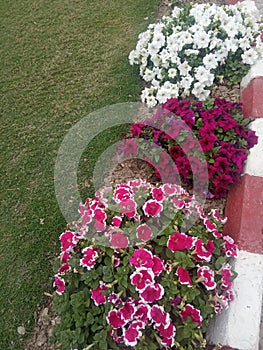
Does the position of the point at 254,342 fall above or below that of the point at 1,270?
below

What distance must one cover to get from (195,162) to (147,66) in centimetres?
113

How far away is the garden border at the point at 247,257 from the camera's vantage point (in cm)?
208

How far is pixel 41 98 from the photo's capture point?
336cm

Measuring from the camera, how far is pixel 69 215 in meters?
2.65

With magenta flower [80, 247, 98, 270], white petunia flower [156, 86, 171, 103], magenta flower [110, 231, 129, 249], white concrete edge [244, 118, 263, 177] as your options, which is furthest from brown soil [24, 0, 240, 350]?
magenta flower [110, 231, 129, 249]

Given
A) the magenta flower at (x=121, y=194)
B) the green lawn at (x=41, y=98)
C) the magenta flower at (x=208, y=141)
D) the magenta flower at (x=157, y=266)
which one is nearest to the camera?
the magenta flower at (x=157, y=266)

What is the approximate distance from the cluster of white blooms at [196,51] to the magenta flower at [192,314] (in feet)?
5.10

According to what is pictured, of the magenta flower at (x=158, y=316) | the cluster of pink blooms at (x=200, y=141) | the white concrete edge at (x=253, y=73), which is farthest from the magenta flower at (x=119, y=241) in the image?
the white concrete edge at (x=253, y=73)

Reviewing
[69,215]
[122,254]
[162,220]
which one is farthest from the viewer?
[69,215]

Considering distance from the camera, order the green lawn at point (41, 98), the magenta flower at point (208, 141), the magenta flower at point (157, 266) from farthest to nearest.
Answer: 1. the magenta flower at point (208, 141)
2. the green lawn at point (41, 98)
3. the magenta flower at point (157, 266)

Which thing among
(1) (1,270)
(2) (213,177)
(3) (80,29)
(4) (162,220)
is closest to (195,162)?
(2) (213,177)

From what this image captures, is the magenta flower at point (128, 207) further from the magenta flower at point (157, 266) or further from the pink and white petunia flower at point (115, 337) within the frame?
the pink and white petunia flower at point (115, 337)

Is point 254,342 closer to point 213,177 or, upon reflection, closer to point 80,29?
point 213,177

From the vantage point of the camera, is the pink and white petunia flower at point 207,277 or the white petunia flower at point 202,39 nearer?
the pink and white petunia flower at point 207,277
